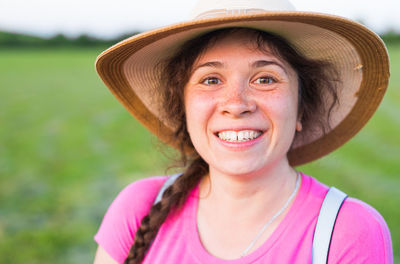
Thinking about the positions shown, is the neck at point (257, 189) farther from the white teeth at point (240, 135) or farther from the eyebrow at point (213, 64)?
the eyebrow at point (213, 64)

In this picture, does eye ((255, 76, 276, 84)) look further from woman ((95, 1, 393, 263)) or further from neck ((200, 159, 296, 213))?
neck ((200, 159, 296, 213))

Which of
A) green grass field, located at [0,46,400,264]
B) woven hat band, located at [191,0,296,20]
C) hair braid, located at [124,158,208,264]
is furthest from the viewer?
green grass field, located at [0,46,400,264]

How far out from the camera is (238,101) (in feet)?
6.02

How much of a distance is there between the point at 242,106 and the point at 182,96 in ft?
1.26

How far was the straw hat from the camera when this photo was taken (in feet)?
5.84

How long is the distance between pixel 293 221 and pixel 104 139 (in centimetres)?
819

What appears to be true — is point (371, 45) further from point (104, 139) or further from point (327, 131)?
point (104, 139)

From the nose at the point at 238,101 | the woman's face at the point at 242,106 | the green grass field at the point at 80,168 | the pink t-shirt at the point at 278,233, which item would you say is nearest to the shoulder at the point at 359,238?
the pink t-shirt at the point at 278,233

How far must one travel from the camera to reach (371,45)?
6.26ft

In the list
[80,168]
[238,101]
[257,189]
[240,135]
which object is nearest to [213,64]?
[238,101]

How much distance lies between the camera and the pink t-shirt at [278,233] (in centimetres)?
175

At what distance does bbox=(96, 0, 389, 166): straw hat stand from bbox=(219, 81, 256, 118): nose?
0.77ft

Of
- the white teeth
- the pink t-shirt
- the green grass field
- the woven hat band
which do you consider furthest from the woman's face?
the green grass field

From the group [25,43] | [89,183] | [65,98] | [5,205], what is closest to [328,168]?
[89,183]
